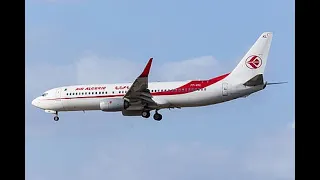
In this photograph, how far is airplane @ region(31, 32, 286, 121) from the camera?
153 ft

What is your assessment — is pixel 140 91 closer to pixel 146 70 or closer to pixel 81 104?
pixel 146 70

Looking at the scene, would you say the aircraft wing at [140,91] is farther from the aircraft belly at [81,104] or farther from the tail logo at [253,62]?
the tail logo at [253,62]

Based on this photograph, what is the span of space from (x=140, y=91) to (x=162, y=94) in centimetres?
165

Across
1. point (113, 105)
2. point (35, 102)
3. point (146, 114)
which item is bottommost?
point (146, 114)

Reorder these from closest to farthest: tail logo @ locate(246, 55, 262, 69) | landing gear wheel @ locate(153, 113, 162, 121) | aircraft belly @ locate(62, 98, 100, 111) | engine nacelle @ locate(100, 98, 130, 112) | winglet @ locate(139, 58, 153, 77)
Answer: winglet @ locate(139, 58, 153, 77) < engine nacelle @ locate(100, 98, 130, 112) < tail logo @ locate(246, 55, 262, 69) < aircraft belly @ locate(62, 98, 100, 111) < landing gear wheel @ locate(153, 113, 162, 121)

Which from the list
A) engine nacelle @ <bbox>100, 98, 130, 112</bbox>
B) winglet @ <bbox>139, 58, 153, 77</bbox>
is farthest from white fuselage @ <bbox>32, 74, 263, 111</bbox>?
winglet @ <bbox>139, 58, 153, 77</bbox>

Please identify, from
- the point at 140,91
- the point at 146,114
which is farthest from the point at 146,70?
the point at 146,114

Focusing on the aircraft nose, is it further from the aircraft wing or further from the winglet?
the winglet

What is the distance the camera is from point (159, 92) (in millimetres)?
48094

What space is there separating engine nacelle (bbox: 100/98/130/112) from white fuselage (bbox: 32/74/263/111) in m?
1.55

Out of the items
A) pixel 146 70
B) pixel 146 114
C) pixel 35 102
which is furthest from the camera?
pixel 35 102
